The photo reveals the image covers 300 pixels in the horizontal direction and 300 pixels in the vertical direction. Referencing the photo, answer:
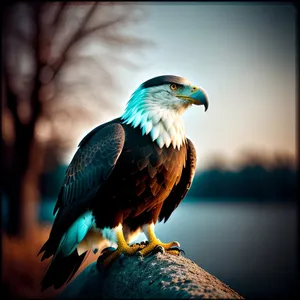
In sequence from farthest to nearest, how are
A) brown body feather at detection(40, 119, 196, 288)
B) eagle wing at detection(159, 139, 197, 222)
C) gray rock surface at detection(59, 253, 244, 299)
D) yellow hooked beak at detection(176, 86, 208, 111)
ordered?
eagle wing at detection(159, 139, 197, 222), yellow hooked beak at detection(176, 86, 208, 111), brown body feather at detection(40, 119, 196, 288), gray rock surface at detection(59, 253, 244, 299)

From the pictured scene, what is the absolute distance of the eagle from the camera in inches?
106

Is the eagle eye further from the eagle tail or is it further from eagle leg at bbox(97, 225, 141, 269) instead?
the eagle tail

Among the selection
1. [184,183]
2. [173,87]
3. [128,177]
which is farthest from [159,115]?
[184,183]

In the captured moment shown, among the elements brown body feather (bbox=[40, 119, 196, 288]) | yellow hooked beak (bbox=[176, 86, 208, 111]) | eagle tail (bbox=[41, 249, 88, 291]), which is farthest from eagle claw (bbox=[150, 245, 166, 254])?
yellow hooked beak (bbox=[176, 86, 208, 111])

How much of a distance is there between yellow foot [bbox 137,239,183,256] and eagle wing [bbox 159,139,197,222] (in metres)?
0.34

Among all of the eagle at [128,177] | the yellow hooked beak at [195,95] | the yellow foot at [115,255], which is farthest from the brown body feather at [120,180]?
the yellow hooked beak at [195,95]

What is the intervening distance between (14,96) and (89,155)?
7015mm

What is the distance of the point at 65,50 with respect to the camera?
912 centimetres

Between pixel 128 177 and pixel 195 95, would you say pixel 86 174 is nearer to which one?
pixel 128 177

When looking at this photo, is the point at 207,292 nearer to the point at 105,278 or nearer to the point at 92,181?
the point at 105,278

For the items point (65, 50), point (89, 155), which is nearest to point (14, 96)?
point (65, 50)

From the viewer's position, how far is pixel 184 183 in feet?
10.1

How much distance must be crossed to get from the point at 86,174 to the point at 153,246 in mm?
651

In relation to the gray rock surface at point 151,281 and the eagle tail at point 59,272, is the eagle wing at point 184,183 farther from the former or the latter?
the eagle tail at point 59,272
